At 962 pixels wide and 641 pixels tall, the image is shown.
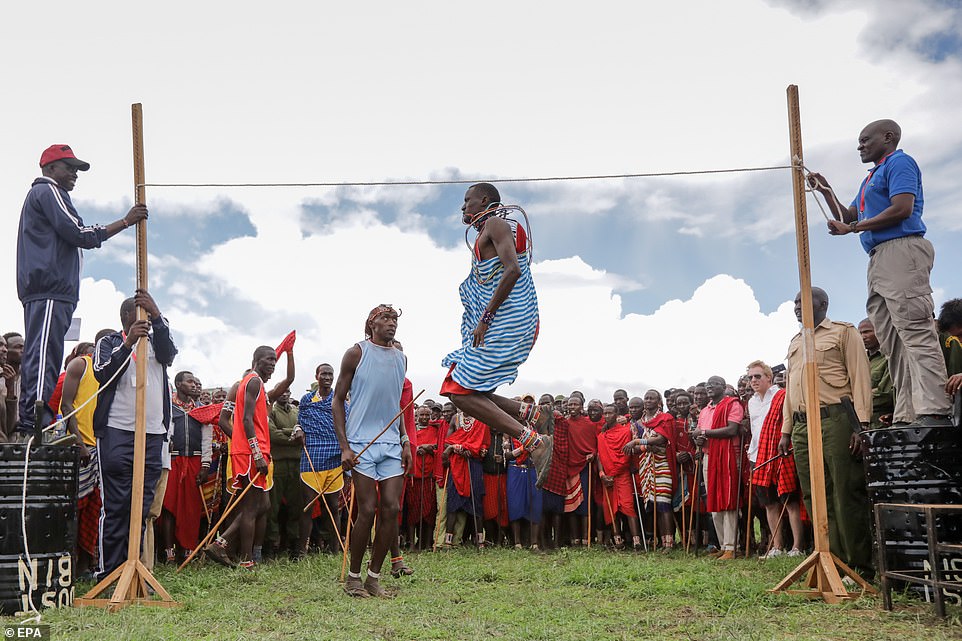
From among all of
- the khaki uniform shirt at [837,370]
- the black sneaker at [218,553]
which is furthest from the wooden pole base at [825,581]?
the black sneaker at [218,553]

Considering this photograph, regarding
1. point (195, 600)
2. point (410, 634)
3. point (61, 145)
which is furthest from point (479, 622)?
point (61, 145)

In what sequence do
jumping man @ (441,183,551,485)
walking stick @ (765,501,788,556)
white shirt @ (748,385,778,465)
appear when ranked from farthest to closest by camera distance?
1. white shirt @ (748,385,778,465)
2. walking stick @ (765,501,788,556)
3. jumping man @ (441,183,551,485)

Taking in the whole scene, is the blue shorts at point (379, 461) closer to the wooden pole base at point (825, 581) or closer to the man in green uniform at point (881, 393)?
the wooden pole base at point (825, 581)

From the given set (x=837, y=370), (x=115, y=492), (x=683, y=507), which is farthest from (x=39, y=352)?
(x=683, y=507)

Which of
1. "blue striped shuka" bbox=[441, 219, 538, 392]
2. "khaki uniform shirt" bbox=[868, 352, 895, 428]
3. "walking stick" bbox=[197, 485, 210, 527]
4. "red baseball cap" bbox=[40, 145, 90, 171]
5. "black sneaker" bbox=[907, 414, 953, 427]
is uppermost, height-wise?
"red baseball cap" bbox=[40, 145, 90, 171]

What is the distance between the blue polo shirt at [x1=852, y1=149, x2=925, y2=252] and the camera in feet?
20.2

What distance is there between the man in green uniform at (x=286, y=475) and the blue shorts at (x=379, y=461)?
375 centimetres

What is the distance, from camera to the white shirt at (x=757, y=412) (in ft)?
31.8

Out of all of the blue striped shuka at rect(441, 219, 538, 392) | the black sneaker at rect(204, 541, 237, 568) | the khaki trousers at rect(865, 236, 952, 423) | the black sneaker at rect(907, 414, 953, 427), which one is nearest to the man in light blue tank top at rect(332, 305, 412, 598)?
the blue striped shuka at rect(441, 219, 538, 392)

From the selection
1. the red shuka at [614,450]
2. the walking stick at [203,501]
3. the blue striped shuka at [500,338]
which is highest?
the blue striped shuka at [500,338]

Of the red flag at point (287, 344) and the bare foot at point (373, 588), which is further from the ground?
the red flag at point (287, 344)

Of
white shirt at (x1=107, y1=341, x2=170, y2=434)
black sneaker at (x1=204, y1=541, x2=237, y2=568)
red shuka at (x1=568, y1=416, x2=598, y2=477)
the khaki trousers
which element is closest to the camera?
the khaki trousers

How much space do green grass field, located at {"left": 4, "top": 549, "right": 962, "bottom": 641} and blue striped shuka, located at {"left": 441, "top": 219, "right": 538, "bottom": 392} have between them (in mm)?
1609

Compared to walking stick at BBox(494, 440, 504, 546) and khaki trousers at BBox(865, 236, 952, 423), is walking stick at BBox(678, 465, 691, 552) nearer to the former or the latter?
walking stick at BBox(494, 440, 504, 546)
